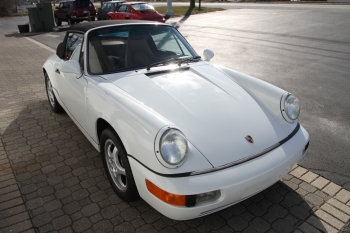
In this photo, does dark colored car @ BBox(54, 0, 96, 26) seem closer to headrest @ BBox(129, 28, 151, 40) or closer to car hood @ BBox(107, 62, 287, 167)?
headrest @ BBox(129, 28, 151, 40)

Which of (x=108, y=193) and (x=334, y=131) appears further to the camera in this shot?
(x=334, y=131)

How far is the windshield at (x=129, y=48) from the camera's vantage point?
10.9 feet

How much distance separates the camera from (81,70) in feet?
11.0

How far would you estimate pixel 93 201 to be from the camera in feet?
9.24

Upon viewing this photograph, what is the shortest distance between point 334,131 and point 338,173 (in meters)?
1.12

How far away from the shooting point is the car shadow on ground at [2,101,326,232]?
251cm

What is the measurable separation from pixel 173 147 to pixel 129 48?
1.76 metres

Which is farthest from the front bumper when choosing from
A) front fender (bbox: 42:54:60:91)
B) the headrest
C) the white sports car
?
front fender (bbox: 42:54:60:91)

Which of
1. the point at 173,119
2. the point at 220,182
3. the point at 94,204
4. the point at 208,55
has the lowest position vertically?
the point at 94,204

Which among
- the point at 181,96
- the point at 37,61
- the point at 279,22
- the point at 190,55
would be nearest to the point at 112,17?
the point at 37,61

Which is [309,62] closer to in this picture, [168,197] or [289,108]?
[289,108]

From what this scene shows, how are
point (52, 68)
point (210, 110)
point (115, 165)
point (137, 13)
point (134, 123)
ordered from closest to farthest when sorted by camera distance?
point (134, 123), point (210, 110), point (115, 165), point (52, 68), point (137, 13)

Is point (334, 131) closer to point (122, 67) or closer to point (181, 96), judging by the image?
point (181, 96)

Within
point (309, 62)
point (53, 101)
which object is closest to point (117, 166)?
point (53, 101)
